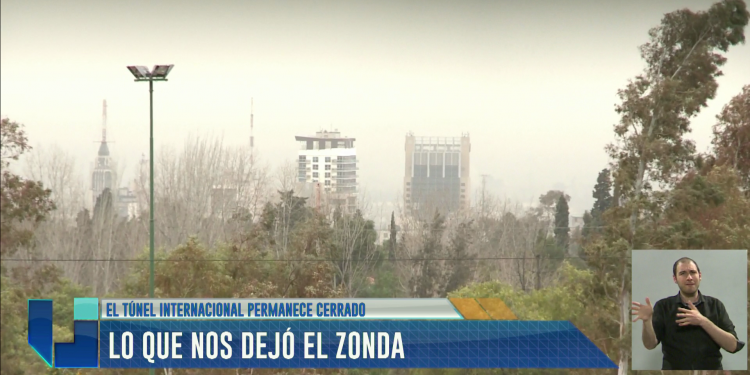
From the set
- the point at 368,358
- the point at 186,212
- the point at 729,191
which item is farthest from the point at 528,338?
the point at 186,212

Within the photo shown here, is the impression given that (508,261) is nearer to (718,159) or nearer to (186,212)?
(718,159)

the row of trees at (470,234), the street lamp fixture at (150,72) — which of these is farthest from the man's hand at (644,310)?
the street lamp fixture at (150,72)

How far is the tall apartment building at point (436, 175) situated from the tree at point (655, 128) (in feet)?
10.2

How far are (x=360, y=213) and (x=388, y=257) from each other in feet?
3.75

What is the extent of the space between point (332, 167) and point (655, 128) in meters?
5.87

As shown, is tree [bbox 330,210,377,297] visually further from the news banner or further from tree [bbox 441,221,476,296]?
the news banner

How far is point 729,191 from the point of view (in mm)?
14133

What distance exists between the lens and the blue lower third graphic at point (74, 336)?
1002 centimetres

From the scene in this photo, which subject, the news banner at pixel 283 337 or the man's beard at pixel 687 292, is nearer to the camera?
the news banner at pixel 283 337

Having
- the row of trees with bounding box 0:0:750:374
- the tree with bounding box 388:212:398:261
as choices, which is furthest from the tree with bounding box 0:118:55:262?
the tree with bounding box 388:212:398:261

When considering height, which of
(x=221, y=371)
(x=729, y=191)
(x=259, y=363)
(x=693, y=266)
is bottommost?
(x=221, y=371)

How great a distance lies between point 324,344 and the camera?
10.2m

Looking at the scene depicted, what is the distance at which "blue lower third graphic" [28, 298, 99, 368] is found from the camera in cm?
1002

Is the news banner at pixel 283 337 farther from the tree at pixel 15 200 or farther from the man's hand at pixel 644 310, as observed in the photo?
the tree at pixel 15 200
